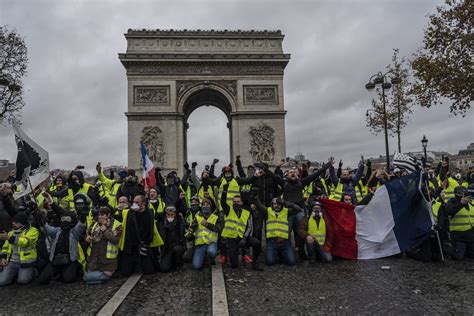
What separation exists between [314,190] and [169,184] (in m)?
4.03

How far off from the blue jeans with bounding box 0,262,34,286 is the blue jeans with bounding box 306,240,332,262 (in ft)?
15.8

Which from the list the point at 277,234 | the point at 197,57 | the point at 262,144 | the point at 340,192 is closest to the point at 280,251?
the point at 277,234

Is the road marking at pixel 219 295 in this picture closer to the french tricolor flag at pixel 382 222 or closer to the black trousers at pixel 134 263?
Answer: the black trousers at pixel 134 263

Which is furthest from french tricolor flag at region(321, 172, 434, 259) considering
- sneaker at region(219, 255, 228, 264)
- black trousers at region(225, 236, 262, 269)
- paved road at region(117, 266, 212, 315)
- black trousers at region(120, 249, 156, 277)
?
black trousers at region(120, 249, 156, 277)

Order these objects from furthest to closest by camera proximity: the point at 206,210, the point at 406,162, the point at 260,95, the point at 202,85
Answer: the point at 260,95 < the point at 202,85 < the point at 406,162 < the point at 206,210

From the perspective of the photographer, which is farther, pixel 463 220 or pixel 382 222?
pixel 382 222

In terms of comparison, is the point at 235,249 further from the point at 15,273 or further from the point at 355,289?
the point at 15,273

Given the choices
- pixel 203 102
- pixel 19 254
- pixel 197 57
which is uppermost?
pixel 197 57

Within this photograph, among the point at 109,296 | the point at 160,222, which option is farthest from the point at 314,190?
the point at 109,296

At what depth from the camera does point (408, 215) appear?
21.2 ft

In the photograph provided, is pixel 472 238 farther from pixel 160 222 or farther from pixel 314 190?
pixel 160 222

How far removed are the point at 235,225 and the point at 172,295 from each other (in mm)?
1844

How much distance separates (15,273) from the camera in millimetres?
5555

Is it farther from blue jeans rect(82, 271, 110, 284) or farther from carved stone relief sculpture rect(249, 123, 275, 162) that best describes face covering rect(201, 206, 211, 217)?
carved stone relief sculpture rect(249, 123, 275, 162)
